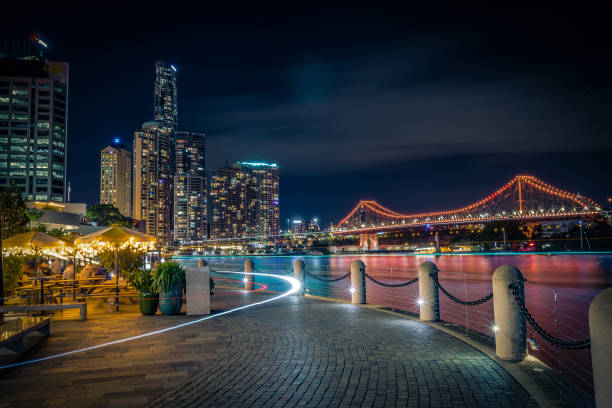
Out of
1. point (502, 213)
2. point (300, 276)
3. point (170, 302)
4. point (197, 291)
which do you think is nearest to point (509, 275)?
point (197, 291)

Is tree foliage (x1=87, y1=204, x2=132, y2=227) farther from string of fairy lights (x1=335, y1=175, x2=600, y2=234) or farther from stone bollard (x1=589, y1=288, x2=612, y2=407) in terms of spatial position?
stone bollard (x1=589, y1=288, x2=612, y2=407)

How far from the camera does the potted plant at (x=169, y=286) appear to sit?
453 inches

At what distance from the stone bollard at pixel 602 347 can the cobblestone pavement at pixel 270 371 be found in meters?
1.48

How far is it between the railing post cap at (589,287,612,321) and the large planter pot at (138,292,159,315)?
10.3m

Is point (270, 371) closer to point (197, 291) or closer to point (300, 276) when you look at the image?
point (197, 291)

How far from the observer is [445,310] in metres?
14.1

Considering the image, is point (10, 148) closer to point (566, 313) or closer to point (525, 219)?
point (525, 219)

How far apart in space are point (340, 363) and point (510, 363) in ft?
8.12

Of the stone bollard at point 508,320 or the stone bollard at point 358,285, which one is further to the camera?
the stone bollard at point 358,285

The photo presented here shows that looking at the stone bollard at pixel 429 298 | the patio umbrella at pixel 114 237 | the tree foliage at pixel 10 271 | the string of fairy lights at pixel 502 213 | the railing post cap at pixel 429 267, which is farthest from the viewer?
the string of fairy lights at pixel 502 213

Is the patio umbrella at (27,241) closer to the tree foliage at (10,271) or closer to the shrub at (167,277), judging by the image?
the tree foliage at (10,271)

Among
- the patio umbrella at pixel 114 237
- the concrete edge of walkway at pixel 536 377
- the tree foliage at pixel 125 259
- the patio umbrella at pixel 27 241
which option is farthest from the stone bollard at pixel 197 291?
the tree foliage at pixel 125 259

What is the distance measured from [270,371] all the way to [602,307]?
420cm

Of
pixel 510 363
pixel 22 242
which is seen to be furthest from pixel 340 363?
pixel 22 242
